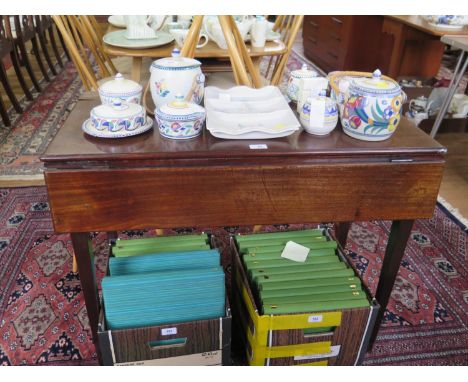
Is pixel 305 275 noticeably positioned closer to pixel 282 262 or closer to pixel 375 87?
pixel 282 262

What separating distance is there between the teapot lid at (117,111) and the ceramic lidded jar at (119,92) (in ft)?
0.05

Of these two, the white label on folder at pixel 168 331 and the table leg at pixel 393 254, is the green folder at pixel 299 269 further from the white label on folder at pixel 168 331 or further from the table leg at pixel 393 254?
the white label on folder at pixel 168 331

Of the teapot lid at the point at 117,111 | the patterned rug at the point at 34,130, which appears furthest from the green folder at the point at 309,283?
the patterned rug at the point at 34,130

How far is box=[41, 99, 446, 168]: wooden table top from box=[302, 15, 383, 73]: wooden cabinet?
9.68 ft

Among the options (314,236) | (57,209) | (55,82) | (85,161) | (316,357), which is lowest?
(55,82)

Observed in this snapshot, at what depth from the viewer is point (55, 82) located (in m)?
3.91

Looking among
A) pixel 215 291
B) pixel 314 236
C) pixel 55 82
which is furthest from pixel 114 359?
pixel 55 82

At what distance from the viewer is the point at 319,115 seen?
1.08 m

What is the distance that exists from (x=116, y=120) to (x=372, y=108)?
1.95 feet

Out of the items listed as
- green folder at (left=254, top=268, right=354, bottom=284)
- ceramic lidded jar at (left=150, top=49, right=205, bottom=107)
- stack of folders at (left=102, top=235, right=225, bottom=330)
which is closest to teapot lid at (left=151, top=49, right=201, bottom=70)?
ceramic lidded jar at (left=150, top=49, right=205, bottom=107)

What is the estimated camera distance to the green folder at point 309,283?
49.8 inches

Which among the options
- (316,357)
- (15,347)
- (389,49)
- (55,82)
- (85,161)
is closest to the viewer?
(85,161)

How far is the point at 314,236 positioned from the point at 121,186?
73 centimetres

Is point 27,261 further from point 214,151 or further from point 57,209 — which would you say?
point 214,151
